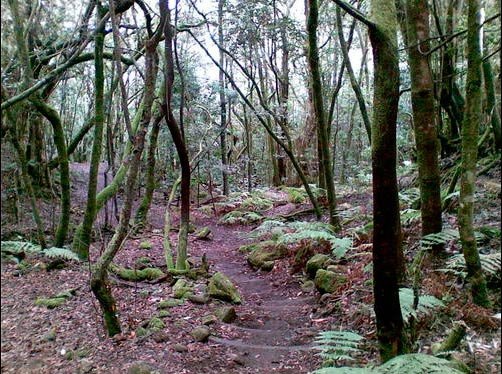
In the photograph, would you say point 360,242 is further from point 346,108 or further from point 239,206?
point 346,108

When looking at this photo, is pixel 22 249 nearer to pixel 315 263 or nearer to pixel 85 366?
pixel 85 366

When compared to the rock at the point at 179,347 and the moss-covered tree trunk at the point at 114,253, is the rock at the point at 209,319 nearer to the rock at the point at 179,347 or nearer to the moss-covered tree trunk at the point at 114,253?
the rock at the point at 179,347

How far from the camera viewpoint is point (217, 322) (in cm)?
555

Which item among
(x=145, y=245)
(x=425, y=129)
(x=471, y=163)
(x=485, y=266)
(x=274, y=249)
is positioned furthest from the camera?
(x=145, y=245)

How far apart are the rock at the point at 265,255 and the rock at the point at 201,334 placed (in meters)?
3.38

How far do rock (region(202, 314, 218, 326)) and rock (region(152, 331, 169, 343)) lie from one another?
66cm

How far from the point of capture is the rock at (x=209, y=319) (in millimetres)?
5452

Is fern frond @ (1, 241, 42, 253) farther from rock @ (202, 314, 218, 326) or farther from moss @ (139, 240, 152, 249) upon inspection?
moss @ (139, 240, 152, 249)

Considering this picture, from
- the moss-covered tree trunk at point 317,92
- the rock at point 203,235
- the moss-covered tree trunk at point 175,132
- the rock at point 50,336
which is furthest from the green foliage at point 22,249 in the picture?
the rock at point 203,235

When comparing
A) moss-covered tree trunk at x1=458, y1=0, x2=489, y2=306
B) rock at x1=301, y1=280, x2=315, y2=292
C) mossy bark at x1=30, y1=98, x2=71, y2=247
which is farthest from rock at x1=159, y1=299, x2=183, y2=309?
moss-covered tree trunk at x1=458, y1=0, x2=489, y2=306

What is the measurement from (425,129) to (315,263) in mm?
3065

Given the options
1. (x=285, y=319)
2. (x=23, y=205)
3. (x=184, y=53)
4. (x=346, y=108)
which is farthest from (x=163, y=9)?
(x=346, y=108)

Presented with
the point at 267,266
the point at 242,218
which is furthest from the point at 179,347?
the point at 242,218

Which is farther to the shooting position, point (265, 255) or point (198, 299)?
point (265, 255)
